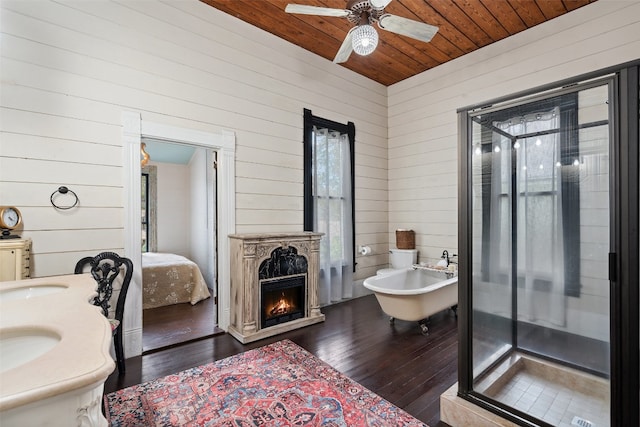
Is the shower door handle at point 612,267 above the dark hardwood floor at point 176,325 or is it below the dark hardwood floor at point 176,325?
above

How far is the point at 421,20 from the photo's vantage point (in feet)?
11.4

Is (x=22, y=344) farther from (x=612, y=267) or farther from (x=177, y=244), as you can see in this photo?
(x=177, y=244)

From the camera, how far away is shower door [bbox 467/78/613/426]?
1.63m

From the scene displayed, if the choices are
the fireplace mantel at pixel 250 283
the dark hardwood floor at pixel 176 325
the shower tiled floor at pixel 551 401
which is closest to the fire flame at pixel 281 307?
the fireplace mantel at pixel 250 283

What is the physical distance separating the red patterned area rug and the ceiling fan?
258cm

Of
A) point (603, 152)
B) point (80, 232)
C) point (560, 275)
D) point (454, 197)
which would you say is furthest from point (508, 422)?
point (80, 232)

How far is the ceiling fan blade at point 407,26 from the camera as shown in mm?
2375

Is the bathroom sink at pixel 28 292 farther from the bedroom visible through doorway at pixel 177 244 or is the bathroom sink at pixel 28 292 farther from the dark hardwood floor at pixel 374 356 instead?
the bedroom visible through doorway at pixel 177 244

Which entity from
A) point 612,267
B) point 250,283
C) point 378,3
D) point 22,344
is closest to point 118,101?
point 250,283

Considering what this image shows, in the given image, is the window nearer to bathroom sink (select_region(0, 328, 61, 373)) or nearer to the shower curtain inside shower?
the shower curtain inside shower

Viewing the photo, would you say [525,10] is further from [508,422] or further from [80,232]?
[80,232]

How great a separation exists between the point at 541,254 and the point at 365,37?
194 cm

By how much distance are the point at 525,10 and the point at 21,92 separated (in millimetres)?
4909

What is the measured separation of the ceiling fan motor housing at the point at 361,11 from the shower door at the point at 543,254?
3.57ft
